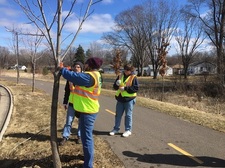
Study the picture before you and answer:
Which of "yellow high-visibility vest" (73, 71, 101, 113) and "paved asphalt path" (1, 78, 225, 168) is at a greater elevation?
"yellow high-visibility vest" (73, 71, 101, 113)

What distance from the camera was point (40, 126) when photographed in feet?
28.3

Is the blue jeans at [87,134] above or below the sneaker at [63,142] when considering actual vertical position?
above

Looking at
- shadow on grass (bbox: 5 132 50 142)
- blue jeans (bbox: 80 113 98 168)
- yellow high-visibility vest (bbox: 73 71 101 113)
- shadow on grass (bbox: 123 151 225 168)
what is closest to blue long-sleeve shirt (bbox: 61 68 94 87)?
yellow high-visibility vest (bbox: 73 71 101 113)

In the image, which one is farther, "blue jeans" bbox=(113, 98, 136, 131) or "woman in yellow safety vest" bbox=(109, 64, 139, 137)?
"blue jeans" bbox=(113, 98, 136, 131)

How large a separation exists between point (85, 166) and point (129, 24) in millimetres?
63339

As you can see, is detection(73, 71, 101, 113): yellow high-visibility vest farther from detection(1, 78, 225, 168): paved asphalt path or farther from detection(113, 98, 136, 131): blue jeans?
detection(113, 98, 136, 131): blue jeans

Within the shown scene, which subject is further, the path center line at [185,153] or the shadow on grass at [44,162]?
the path center line at [185,153]

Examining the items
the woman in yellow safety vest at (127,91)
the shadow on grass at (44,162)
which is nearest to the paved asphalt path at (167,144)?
the woman in yellow safety vest at (127,91)

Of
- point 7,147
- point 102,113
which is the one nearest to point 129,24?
point 102,113

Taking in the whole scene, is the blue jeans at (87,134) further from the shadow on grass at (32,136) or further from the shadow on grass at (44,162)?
the shadow on grass at (32,136)

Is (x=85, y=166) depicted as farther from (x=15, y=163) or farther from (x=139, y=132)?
(x=139, y=132)

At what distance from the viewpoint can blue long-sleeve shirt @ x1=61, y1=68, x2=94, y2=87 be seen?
4.30 meters

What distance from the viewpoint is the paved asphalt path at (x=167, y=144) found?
5613 millimetres

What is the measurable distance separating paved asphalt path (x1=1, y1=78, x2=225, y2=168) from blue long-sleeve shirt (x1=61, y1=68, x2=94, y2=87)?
77.7 inches
